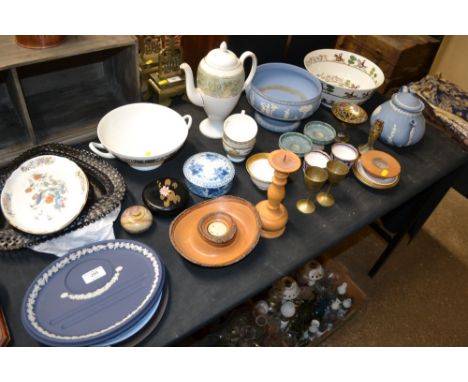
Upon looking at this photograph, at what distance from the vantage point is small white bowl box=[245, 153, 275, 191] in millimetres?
1160

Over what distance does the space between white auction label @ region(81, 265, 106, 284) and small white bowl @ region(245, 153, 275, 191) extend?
1.67ft

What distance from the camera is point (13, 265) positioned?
3.09 ft

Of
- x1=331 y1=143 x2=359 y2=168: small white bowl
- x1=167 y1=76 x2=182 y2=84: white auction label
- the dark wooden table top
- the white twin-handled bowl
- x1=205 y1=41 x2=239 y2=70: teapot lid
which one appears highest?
x1=205 y1=41 x2=239 y2=70: teapot lid

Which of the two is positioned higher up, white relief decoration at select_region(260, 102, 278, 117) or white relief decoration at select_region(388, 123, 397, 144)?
white relief decoration at select_region(260, 102, 278, 117)

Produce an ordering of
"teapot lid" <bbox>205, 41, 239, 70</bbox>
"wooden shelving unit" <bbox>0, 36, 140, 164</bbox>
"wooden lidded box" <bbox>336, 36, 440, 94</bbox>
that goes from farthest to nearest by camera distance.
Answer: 1. "wooden lidded box" <bbox>336, 36, 440, 94</bbox>
2. "teapot lid" <bbox>205, 41, 239, 70</bbox>
3. "wooden shelving unit" <bbox>0, 36, 140, 164</bbox>

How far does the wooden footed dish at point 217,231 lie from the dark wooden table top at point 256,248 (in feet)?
0.11

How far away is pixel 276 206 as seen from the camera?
1068 mm

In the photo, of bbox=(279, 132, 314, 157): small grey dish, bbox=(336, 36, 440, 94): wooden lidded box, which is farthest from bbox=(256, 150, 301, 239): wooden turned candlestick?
bbox=(336, 36, 440, 94): wooden lidded box

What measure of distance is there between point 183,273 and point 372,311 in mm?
1198

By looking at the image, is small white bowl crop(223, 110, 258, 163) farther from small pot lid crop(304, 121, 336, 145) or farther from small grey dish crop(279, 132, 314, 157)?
small pot lid crop(304, 121, 336, 145)

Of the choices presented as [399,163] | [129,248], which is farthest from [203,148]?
[399,163]

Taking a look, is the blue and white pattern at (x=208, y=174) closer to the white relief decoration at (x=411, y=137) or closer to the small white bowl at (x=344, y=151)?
the small white bowl at (x=344, y=151)

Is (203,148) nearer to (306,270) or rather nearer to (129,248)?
(129,248)

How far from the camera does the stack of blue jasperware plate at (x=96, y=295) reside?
2.68 ft
